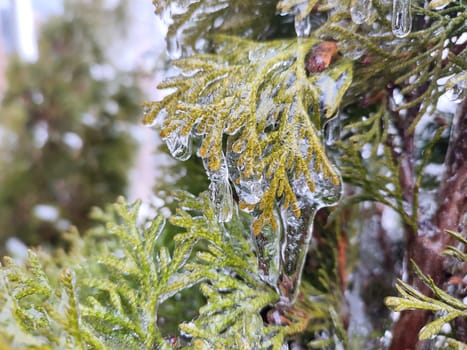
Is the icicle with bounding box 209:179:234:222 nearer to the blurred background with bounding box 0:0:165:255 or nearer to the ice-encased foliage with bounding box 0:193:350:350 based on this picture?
the ice-encased foliage with bounding box 0:193:350:350

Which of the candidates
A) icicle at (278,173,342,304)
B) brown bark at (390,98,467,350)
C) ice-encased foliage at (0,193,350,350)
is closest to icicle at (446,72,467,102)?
brown bark at (390,98,467,350)

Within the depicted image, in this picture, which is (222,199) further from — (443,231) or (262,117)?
(443,231)

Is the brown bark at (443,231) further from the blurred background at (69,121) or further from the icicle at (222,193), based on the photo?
the blurred background at (69,121)

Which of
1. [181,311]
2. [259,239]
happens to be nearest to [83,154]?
[181,311]

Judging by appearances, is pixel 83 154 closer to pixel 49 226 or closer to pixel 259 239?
pixel 49 226

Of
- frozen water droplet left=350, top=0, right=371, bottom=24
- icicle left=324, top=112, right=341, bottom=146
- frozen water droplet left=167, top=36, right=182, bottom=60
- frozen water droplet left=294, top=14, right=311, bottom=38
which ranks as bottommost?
icicle left=324, top=112, right=341, bottom=146

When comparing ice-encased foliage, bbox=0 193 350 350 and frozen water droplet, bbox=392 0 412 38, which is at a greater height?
frozen water droplet, bbox=392 0 412 38

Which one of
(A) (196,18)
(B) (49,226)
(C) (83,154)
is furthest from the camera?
(C) (83,154)
